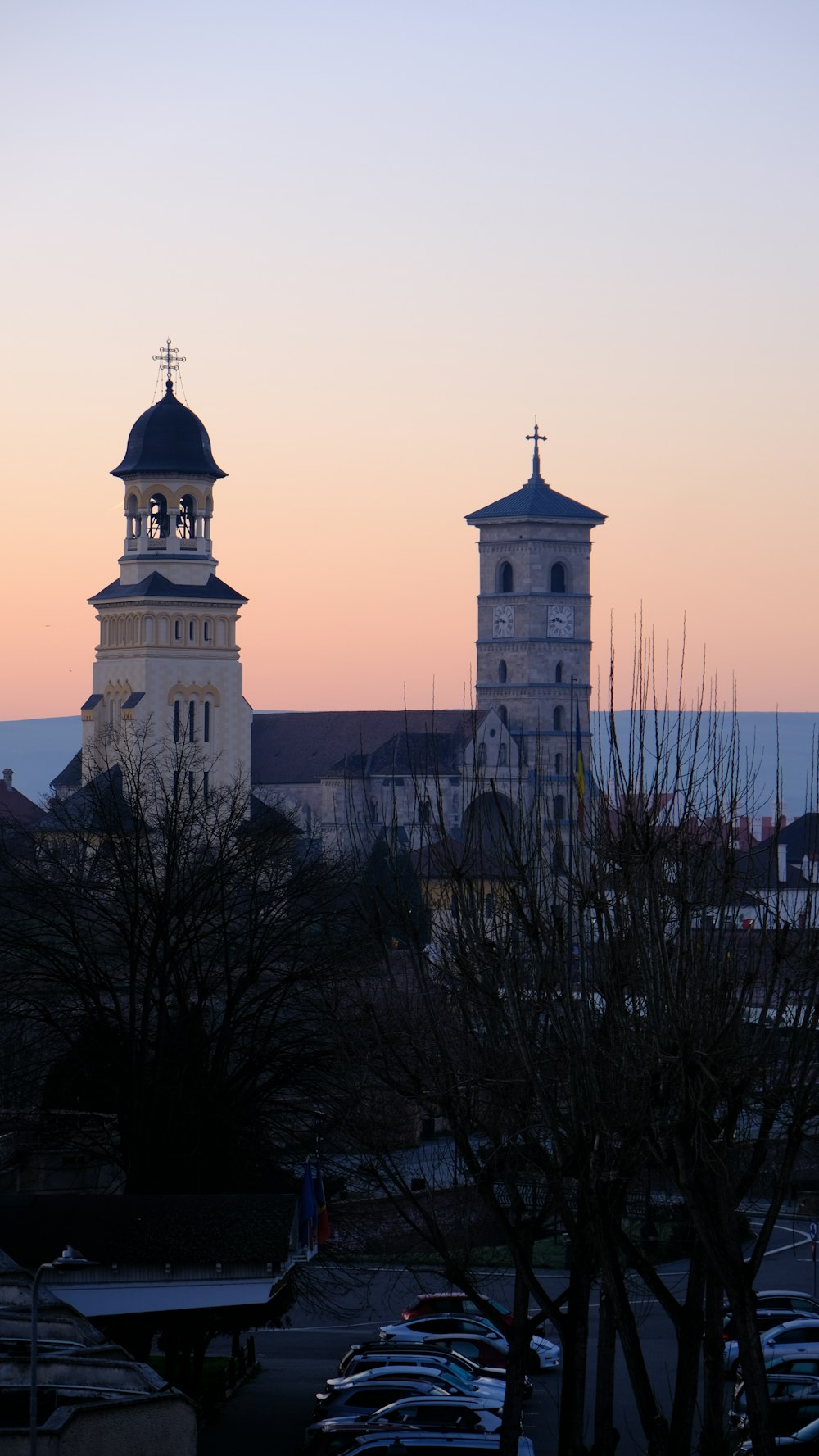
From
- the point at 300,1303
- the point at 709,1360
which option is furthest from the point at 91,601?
the point at 709,1360

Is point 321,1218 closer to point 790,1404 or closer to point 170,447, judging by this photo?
point 790,1404

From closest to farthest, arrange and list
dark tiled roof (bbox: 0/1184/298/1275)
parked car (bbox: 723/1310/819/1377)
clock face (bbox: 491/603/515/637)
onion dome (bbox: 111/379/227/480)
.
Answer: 1. dark tiled roof (bbox: 0/1184/298/1275)
2. parked car (bbox: 723/1310/819/1377)
3. onion dome (bbox: 111/379/227/480)
4. clock face (bbox: 491/603/515/637)

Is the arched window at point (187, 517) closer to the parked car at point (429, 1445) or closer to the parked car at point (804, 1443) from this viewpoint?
the parked car at point (804, 1443)

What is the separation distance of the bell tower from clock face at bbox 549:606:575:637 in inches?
1221

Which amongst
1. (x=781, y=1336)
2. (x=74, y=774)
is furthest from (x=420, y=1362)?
(x=74, y=774)

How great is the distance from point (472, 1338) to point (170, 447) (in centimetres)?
10436

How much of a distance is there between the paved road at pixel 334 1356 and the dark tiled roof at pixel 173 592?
91026 mm

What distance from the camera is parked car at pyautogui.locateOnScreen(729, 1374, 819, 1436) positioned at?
27.4 m

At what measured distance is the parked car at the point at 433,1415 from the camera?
87.6 ft

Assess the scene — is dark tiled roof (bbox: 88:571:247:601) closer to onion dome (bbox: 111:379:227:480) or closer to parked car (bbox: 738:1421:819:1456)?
onion dome (bbox: 111:379:227:480)

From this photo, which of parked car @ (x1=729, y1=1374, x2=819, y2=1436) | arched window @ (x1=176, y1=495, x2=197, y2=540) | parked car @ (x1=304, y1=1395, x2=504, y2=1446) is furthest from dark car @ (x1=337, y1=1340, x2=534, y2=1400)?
arched window @ (x1=176, y1=495, x2=197, y2=540)

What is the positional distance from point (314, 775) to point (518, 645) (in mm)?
17850

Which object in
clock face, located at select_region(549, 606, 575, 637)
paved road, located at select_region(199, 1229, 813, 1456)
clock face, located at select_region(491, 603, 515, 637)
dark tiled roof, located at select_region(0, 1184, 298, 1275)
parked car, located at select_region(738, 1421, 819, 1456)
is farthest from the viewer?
clock face, located at select_region(491, 603, 515, 637)

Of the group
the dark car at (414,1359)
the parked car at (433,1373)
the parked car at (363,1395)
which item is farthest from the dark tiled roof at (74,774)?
the parked car at (363,1395)
